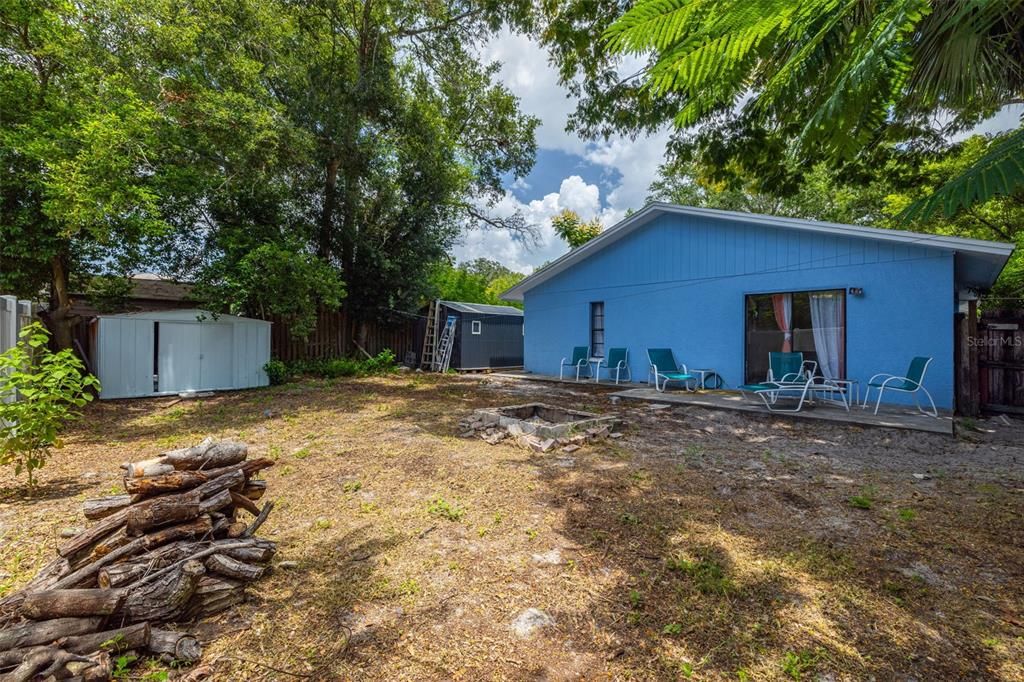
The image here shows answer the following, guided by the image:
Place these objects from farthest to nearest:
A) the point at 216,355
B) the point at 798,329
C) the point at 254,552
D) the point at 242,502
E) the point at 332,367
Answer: the point at 332,367 → the point at 216,355 → the point at 798,329 → the point at 242,502 → the point at 254,552

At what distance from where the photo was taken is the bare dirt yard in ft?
6.05

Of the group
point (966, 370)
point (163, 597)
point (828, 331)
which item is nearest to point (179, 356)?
point (163, 597)

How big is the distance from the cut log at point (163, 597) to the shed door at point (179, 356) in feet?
31.9

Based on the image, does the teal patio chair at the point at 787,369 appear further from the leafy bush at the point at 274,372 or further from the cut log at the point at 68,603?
the leafy bush at the point at 274,372

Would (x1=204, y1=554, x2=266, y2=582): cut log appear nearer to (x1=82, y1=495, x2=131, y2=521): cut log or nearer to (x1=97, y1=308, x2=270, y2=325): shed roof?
(x1=82, y1=495, x2=131, y2=521): cut log

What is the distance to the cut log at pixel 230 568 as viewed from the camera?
7.27 ft

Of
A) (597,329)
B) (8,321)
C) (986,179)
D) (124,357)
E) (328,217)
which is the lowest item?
(124,357)

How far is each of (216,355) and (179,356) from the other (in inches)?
28.7

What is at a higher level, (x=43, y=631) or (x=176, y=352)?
(x=176, y=352)

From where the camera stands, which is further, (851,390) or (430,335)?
(430,335)

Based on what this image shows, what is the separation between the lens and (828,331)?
808cm

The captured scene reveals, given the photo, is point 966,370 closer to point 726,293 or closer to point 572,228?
point 726,293

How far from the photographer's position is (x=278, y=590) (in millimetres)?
2328

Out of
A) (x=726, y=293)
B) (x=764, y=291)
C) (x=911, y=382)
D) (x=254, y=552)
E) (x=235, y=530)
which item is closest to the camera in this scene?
(x=254, y=552)
